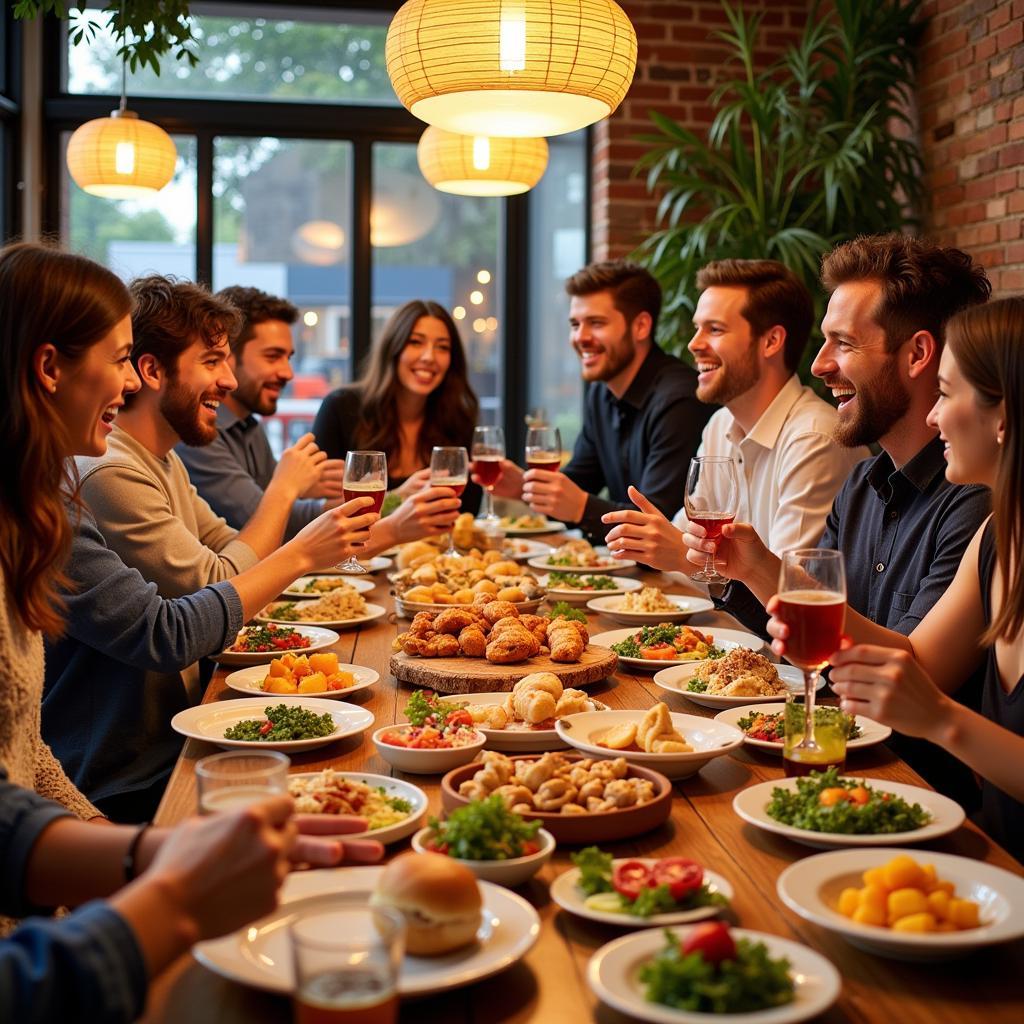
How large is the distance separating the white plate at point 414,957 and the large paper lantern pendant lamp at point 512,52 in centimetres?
163

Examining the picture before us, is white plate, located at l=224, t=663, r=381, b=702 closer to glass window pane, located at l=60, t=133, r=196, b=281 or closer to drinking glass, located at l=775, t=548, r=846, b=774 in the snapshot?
drinking glass, located at l=775, t=548, r=846, b=774

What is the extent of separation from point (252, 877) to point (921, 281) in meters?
2.06

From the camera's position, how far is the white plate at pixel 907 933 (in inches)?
46.6

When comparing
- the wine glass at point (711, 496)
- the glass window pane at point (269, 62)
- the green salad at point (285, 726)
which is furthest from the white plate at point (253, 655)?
the glass window pane at point (269, 62)

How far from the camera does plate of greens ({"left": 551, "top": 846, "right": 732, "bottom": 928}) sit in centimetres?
126

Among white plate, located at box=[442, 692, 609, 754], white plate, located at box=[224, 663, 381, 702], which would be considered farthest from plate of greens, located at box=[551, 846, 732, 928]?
white plate, located at box=[224, 663, 381, 702]

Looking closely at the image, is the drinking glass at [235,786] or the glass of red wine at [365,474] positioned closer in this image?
the drinking glass at [235,786]

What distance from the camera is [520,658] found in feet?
7.35

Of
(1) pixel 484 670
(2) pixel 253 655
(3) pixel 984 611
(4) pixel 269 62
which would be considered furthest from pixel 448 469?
(4) pixel 269 62

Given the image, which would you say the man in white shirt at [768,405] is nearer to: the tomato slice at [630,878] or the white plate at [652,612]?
the white plate at [652,612]

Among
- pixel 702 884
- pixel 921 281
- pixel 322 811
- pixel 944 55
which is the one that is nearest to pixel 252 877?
pixel 322 811

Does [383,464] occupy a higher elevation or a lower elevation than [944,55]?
lower

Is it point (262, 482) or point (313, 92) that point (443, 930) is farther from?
point (313, 92)

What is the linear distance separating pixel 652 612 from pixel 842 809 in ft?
4.30
